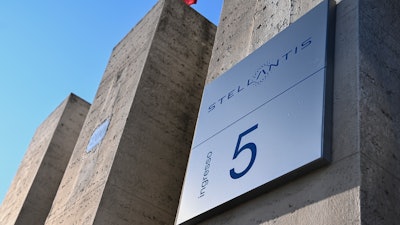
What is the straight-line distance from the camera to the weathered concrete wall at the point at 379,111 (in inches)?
89.7

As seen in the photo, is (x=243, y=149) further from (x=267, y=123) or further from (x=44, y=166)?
(x=44, y=166)

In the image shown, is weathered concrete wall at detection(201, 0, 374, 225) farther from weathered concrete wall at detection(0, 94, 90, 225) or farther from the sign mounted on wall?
weathered concrete wall at detection(0, 94, 90, 225)

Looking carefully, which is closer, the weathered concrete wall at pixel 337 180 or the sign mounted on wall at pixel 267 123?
the weathered concrete wall at pixel 337 180

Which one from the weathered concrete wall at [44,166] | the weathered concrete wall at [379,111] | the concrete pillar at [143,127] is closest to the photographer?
the weathered concrete wall at [379,111]

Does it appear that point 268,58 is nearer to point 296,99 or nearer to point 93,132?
point 296,99

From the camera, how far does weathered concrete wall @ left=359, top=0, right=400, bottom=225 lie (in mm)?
2279

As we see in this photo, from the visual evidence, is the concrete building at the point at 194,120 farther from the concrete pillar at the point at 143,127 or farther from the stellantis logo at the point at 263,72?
the stellantis logo at the point at 263,72

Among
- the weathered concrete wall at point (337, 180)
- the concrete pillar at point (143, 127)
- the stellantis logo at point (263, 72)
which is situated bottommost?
the weathered concrete wall at point (337, 180)

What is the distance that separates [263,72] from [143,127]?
2.27 meters

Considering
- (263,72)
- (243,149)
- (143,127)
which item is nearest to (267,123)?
(243,149)

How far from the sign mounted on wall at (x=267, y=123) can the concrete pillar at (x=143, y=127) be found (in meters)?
1.49

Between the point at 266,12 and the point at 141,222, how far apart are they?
2127 mm

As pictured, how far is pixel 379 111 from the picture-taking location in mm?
2602

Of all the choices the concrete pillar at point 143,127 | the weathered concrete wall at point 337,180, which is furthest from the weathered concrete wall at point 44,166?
the weathered concrete wall at point 337,180
